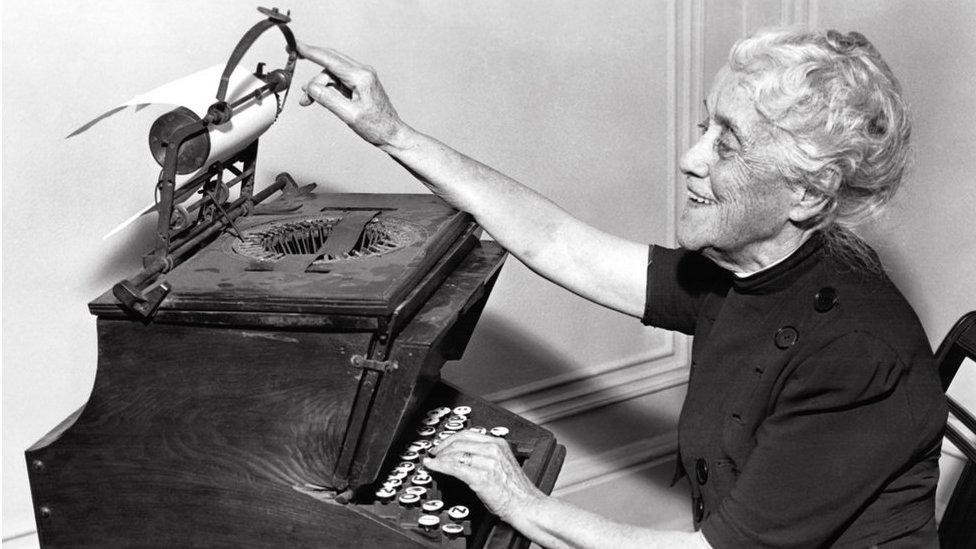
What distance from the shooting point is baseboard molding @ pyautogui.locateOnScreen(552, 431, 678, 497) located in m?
3.62

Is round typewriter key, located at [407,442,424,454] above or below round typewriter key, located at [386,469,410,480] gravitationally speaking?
below

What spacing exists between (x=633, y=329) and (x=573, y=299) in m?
0.32

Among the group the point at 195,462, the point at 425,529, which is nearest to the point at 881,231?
the point at 425,529

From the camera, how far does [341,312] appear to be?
1.70 m

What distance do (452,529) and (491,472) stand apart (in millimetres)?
129

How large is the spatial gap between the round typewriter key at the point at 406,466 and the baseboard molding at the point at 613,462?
1583mm

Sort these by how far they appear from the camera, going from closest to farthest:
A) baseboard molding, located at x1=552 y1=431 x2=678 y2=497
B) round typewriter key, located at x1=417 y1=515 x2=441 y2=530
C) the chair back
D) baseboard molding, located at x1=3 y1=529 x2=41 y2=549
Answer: round typewriter key, located at x1=417 y1=515 x2=441 y2=530, the chair back, baseboard molding, located at x1=3 y1=529 x2=41 y2=549, baseboard molding, located at x1=552 y1=431 x2=678 y2=497

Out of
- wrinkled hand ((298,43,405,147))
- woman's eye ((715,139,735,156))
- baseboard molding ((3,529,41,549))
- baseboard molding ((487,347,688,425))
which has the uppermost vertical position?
wrinkled hand ((298,43,405,147))

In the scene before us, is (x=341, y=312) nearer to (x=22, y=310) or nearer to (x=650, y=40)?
(x=22, y=310)

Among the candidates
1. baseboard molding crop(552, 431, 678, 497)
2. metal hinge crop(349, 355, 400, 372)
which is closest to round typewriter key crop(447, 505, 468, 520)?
metal hinge crop(349, 355, 400, 372)

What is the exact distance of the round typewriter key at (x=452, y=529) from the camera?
182 cm

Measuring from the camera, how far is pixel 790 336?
1961 mm

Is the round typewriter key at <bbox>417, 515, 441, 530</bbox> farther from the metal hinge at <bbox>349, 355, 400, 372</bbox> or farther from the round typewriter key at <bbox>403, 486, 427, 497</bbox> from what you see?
the metal hinge at <bbox>349, 355, 400, 372</bbox>

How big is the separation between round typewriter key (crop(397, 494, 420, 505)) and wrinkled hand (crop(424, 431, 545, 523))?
0.06 m
